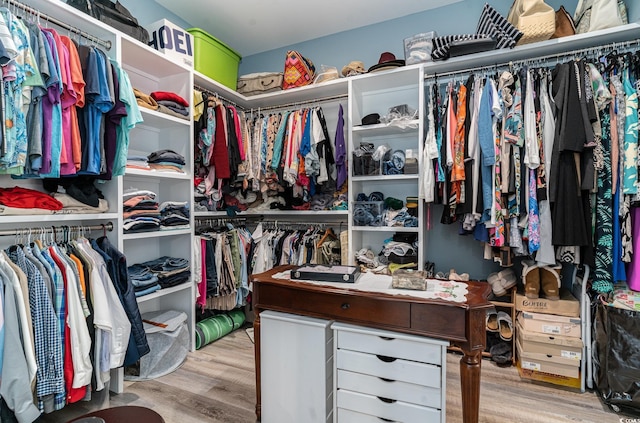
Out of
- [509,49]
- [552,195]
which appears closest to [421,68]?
[509,49]

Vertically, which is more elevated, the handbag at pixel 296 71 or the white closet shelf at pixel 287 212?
the handbag at pixel 296 71

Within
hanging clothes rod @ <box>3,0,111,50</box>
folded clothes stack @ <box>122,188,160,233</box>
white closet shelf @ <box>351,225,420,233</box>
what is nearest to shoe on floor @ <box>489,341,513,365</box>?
white closet shelf @ <box>351,225,420,233</box>

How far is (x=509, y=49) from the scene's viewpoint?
89.4 inches

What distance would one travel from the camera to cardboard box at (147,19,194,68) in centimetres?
244

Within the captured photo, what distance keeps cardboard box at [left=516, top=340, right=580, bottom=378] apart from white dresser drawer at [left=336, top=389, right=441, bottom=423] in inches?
47.8

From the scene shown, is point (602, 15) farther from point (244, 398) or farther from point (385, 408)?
point (244, 398)

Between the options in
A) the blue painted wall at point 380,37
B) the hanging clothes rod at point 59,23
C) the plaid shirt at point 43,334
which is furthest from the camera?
the blue painted wall at point 380,37

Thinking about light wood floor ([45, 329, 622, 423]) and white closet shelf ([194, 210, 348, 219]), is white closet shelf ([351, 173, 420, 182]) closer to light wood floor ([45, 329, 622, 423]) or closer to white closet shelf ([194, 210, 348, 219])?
white closet shelf ([194, 210, 348, 219])

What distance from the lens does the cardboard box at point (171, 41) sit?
8.02 feet

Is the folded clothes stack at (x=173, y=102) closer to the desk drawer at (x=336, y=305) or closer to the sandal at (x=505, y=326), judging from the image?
the desk drawer at (x=336, y=305)

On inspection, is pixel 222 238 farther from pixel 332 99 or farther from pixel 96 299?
pixel 332 99

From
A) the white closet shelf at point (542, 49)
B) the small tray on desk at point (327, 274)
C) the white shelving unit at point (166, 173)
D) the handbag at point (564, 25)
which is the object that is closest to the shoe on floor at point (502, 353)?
the small tray on desk at point (327, 274)

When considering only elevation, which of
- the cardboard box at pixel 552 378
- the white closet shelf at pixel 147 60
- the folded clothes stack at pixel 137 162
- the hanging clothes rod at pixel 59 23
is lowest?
the cardboard box at pixel 552 378

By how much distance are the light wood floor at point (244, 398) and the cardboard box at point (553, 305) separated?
1.59ft
